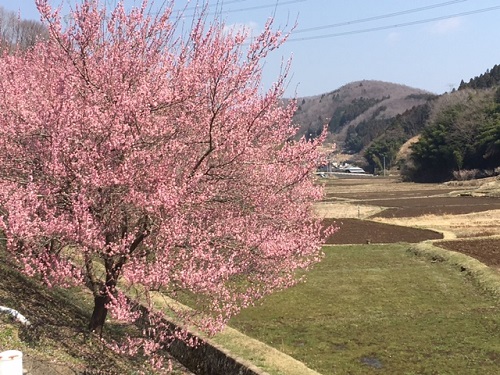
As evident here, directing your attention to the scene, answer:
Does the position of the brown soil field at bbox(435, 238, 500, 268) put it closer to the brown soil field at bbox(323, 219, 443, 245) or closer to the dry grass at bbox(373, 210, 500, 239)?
the dry grass at bbox(373, 210, 500, 239)

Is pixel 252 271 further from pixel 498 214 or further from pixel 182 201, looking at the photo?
pixel 498 214

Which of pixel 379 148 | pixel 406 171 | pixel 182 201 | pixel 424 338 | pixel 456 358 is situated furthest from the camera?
pixel 379 148

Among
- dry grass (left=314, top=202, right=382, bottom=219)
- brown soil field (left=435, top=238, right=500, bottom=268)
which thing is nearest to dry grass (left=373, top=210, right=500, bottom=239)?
brown soil field (left=435, top=238, right=500, bottom=268)

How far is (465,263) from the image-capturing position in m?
21.8

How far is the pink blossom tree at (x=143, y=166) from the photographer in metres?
7.90

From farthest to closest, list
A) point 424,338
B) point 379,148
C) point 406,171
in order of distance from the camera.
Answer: point 379,148, point 406,171, point 424,338

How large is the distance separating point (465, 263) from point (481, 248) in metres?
4.54

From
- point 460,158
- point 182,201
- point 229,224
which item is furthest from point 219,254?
point 460,158

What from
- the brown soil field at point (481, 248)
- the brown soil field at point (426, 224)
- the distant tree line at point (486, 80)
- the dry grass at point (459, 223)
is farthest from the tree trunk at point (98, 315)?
the distant tree line at point (486, 80)

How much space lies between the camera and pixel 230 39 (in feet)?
28.3

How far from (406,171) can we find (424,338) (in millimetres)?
96833

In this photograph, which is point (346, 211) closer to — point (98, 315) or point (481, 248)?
point (481, 248)

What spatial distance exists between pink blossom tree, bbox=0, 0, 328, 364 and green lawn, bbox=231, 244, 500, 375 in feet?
12.3

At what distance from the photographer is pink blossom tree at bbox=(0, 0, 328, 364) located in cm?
790
